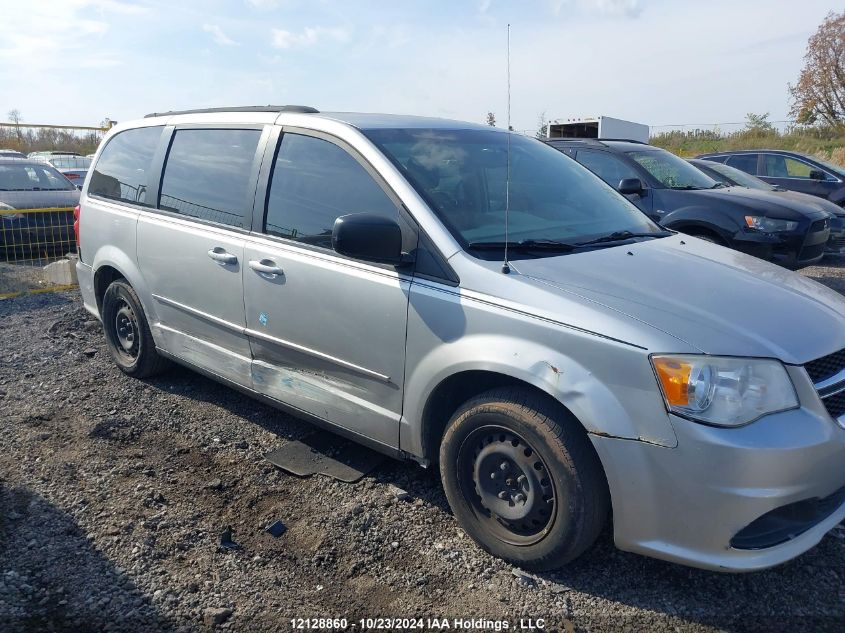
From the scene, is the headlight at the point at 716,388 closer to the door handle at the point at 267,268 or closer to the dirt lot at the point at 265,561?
the dirt lot at the point at 265,561

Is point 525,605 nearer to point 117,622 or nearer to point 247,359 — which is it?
point 117,622

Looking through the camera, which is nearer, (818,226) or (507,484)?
(507,484)

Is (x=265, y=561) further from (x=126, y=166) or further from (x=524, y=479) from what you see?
(x=126, y=166)

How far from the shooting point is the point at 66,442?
4.12 meters

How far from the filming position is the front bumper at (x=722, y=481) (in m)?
2.38

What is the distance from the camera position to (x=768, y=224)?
25.0 ft

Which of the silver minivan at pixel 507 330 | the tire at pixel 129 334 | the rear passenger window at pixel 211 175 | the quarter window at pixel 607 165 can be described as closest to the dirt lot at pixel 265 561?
the silver minivan at pixel 507 330

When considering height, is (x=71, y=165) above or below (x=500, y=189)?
above

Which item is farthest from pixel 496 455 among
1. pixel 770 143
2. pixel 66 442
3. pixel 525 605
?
pixel 770 143

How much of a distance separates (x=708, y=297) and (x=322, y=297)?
1765mm

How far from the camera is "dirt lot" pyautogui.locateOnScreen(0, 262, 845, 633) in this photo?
2654mm

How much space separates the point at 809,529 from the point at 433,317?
167 centimetres

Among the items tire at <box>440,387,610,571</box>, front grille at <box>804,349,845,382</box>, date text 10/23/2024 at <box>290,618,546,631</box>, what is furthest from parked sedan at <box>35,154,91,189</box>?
front grille at <box>804,349,845,382</box>

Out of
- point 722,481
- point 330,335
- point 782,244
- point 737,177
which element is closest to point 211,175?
point 330,335
